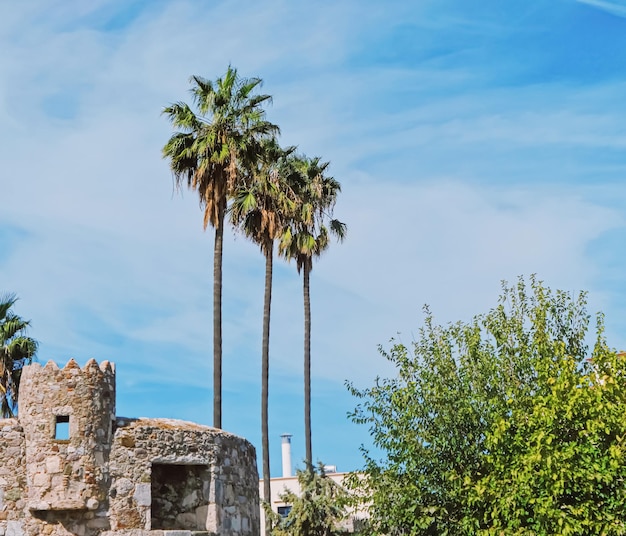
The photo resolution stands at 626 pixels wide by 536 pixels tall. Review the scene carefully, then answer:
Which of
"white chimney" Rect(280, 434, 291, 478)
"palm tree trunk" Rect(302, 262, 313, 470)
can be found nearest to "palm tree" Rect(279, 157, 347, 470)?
"palm tree trunk" Rect(302, 262, 313, 470)

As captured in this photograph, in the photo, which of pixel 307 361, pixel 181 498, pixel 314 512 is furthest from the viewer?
pixel 307 361

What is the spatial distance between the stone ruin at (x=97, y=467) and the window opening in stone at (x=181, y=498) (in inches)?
0.7

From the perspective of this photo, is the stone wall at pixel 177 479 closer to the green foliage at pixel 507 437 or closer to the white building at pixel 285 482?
the green foliage at pixel 507 437

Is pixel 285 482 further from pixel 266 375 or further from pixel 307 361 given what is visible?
pixel 266 375

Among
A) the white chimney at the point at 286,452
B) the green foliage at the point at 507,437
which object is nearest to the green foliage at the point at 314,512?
the green foliage at the point at 507,437

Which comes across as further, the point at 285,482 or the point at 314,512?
the point at 285,482

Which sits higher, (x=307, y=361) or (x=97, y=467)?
(x=307, y=361)

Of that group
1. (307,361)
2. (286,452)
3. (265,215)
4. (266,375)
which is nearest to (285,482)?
(286,452)

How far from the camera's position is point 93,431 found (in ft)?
53.0

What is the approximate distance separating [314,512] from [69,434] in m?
12.5

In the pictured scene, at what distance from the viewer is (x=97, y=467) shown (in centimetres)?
1603

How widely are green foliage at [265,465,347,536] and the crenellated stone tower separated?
11735mm

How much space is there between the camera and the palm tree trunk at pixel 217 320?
27266 mm

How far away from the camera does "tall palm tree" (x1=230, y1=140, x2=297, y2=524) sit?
3188cm
